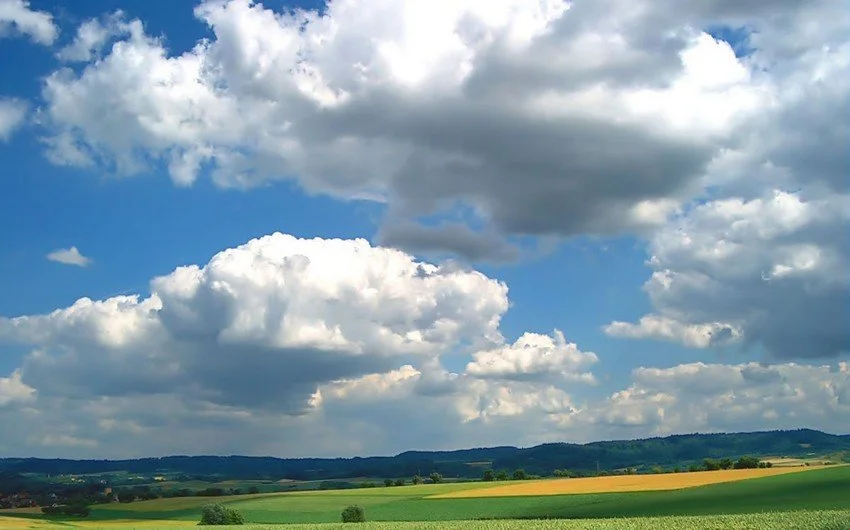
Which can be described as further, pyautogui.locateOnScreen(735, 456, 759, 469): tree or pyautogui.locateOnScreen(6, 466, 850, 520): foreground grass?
pyautogui.locateOnScreen(735, 456, 759, 469): tree

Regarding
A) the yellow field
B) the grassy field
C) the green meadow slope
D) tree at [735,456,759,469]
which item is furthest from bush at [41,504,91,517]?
tree at [735,456,759,469]

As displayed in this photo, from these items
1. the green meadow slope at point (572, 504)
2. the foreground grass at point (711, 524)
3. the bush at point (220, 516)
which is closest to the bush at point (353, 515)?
the green meadow slope at point (572, 504)

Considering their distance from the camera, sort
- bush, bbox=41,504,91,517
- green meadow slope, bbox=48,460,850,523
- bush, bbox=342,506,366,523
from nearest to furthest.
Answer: green meadow slope, bbox=48,460,850,523 < bush, bbox=342,506,366,523 < bush, bbox=41,504,91,517

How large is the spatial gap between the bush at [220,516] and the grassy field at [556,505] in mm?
4488

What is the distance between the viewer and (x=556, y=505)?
93062mm

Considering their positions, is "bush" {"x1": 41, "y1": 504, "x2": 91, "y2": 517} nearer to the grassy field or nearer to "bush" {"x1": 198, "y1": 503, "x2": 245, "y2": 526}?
the grassy field

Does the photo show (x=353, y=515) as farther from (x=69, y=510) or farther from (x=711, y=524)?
(x=69, y=510)

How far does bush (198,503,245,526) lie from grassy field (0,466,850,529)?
449cm

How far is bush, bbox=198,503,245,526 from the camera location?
9862 cm

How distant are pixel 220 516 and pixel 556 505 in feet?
136

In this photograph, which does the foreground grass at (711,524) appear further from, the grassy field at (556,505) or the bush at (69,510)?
the bush at (69,510)

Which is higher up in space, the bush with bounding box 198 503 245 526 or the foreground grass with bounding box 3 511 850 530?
the foreground grass with bounding box 3 511 850 530

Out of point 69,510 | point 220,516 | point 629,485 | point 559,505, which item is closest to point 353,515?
point 220,516

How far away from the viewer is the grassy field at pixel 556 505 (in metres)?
74.1
